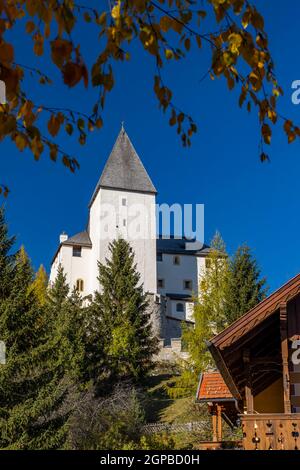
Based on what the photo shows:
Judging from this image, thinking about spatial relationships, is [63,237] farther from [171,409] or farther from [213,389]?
[213,389]

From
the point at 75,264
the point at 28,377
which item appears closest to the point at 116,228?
the point at 75,264

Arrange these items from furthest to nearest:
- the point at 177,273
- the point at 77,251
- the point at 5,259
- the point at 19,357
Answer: the point at 177,273, the point at 77,251, the point at 5,259, the point at 19,357

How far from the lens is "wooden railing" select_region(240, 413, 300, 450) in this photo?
→ 9664mm

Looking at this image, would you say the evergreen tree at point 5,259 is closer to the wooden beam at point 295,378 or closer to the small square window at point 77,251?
the wooden beam at point 295,378

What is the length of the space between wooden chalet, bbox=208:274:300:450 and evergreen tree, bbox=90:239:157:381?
24.4 m

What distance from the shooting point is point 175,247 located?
64875 mm

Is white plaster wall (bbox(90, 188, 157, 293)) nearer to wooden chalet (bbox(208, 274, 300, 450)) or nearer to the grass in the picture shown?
the grass

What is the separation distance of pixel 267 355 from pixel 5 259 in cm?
1389

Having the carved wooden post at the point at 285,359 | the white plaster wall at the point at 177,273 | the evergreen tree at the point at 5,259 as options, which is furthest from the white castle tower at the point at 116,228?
the carved wooden post at the point at 285,359

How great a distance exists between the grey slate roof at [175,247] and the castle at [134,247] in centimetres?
11

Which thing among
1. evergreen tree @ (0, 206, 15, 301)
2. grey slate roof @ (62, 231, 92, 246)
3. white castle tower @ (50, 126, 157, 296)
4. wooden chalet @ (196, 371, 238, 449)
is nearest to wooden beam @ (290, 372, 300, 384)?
wooden chalet @ (196, 371, 238, 449)

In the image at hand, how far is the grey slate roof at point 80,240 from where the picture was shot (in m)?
59.3
